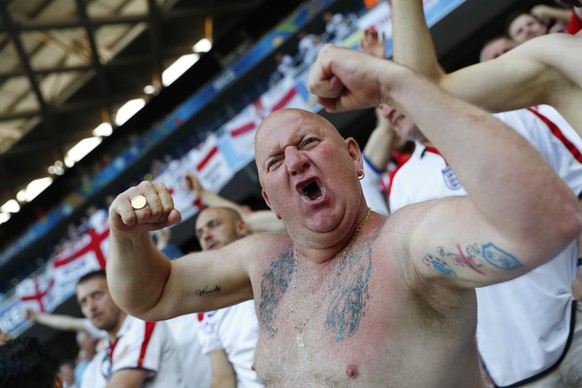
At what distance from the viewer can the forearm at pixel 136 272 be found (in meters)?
1.87

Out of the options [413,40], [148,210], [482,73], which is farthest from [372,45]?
[148,210]

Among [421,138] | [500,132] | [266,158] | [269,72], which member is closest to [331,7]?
[269,72]

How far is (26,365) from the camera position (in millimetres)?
2287

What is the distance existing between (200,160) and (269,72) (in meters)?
1.48

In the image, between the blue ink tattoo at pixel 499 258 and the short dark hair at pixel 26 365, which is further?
the short dark hair at pixel 26 365

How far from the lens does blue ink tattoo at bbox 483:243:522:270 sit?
114 centimetres

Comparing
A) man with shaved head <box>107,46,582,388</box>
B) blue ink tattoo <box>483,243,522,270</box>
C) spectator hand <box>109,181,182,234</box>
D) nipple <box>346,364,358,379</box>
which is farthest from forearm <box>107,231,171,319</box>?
blue ink tattoo <box>483,243,522,270</box>

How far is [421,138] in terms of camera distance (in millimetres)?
2727

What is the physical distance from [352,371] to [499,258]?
0.45m

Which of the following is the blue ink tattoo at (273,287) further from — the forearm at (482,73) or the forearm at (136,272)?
the forearm at (482,73)

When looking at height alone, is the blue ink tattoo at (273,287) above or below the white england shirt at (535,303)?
above

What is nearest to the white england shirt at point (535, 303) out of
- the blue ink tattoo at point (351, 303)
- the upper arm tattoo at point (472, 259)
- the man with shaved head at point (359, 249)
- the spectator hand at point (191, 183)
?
A: the man with shaved head at point (359, 249)

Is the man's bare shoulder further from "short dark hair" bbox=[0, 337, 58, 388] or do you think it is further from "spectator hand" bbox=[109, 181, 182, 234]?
"short dark hair" bbox=[0, 337, 58, 388]

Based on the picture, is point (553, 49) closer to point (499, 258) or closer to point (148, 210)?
point (499, 258)
